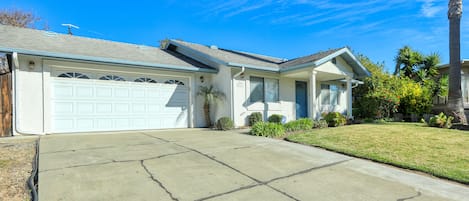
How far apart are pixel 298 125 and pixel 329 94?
21.9 feet

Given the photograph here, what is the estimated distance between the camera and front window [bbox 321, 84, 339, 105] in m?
14.4

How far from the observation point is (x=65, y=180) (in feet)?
11.0

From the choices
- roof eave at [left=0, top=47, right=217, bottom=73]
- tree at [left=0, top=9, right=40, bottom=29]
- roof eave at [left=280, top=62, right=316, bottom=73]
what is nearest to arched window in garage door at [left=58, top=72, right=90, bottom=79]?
roof eave at [left=0, top=47, right=217, bottom=73]

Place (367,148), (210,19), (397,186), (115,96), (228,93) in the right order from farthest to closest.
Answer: (210,19) < (228,93) < (115,96) < (367,148) < (397,186)

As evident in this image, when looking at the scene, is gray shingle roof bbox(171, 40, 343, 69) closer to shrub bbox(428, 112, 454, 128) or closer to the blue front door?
the blue front door

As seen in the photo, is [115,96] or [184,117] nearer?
[115,96]

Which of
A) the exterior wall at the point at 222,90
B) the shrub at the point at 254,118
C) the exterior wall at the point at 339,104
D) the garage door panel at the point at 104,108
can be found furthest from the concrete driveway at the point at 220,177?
the exterior wall at the point at 339,104

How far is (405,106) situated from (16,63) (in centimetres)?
1875

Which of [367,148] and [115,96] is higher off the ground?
[115,96]

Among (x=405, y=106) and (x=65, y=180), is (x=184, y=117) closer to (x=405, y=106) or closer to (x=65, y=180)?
(x=65, y=180)

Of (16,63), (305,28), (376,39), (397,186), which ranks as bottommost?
(397,186)

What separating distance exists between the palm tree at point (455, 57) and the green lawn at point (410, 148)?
12.5 feet

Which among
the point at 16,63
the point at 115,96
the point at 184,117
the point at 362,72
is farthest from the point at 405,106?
the point at 16,63

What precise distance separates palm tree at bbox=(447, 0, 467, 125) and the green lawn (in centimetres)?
380
